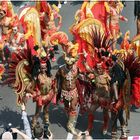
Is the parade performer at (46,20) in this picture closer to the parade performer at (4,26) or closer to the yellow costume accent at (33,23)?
the yellow costume accent at (33,23)

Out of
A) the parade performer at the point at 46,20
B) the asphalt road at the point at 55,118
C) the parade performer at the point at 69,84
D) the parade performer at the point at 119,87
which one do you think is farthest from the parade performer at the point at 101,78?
the parade performer at the point at 46,20

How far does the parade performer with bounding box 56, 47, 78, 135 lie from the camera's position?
381 inches

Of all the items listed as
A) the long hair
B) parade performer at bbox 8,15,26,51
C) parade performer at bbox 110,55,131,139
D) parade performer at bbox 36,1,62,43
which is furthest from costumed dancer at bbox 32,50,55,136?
parade performer at bbox 36,1,62,43

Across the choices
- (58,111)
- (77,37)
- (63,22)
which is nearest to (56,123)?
(58,111)

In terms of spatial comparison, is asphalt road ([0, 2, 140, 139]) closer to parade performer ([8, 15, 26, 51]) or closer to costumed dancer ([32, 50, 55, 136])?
costumed dancer ([32, 50, 55, 136])

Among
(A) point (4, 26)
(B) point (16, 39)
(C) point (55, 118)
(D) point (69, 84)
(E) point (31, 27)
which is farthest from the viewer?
(A) point (4, 26)

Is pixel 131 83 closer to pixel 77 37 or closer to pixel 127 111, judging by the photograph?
pixel 127 111

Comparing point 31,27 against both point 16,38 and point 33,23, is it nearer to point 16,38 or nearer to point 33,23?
point 33,23

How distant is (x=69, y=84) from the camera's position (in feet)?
32.0

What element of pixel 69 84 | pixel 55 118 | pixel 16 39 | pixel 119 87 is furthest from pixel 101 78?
pixel 16 39

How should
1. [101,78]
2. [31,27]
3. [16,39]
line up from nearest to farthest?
[101,78]
[16,39]
[31,27]

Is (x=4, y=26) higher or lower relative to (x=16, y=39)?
higher

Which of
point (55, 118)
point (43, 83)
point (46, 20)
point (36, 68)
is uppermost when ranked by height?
point (46, 20)

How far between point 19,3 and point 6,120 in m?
8.65
